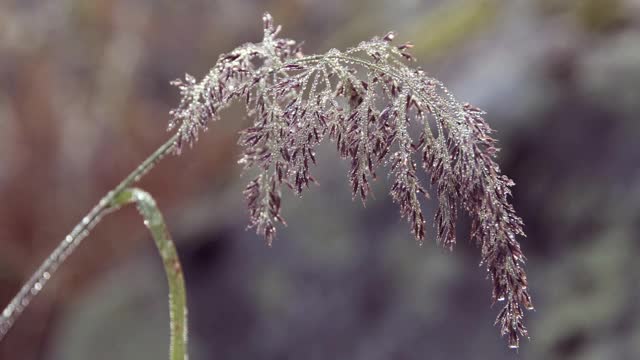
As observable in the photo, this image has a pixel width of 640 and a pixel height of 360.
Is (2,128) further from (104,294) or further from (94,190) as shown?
(104,294)

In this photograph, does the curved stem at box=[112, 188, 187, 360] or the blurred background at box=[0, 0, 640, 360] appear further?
the blurred background at box=[0, 0, 640, 360]

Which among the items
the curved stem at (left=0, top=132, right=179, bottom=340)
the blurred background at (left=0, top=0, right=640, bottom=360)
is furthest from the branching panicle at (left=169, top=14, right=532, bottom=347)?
the blurred background at (left=0, top=0, right=640, bottom=360)

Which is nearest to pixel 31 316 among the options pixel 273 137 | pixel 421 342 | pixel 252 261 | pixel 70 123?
pixel 70 123

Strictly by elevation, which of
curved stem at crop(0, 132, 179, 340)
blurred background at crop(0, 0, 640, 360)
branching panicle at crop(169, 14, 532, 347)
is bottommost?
curved stem at crop(0, 132, 179, 340)

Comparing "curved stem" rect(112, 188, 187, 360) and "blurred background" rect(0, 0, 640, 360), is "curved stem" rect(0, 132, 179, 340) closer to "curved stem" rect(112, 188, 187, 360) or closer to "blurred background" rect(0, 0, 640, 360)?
"curved stem" rect(112, 188, 187, 360)

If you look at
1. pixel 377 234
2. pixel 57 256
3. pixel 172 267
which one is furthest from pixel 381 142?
pixel 377 234

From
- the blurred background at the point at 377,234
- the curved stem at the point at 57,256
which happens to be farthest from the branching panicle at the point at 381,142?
the blurred background at the point at 377,234
